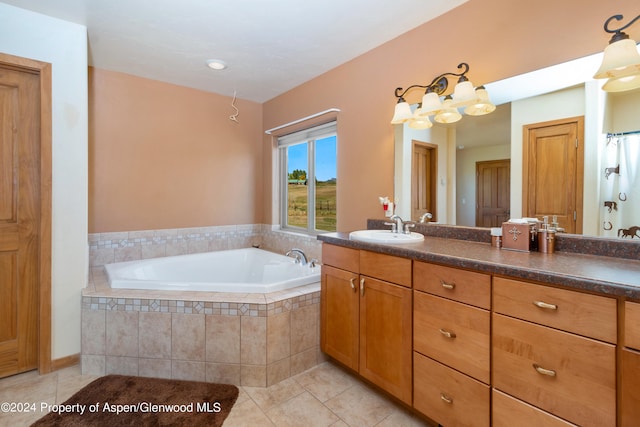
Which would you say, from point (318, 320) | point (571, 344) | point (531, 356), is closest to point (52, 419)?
point (318, 320)

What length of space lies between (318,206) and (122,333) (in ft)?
6.73

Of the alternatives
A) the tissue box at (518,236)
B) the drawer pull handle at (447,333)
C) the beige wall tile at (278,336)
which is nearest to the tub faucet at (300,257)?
the beige wall tile at (278,336)

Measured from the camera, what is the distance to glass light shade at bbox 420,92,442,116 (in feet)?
6.31

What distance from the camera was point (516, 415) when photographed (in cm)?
116

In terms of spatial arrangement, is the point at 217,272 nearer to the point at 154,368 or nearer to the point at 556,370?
the point at 154,368

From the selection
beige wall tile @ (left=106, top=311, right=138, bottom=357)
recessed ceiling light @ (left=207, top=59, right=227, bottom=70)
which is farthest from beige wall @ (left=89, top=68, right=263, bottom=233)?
beige wall tile @ (left=106, top=311, right=138, bottom=357)

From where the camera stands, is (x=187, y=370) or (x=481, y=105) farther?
(x=187, y=370)

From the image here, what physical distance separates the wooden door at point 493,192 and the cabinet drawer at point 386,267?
63 cm

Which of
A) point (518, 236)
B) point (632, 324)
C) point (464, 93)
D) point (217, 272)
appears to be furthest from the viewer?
point (217, 272)

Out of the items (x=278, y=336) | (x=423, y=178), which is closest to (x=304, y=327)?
(x=278, y=336)

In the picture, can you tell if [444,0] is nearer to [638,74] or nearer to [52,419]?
[638,74]

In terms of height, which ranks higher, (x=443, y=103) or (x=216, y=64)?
(x=216, y=64)

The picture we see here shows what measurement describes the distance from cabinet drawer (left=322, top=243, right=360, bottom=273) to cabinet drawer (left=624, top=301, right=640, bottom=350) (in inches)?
45.3

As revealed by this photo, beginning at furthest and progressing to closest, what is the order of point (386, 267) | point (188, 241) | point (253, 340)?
point (188, 241) → point (253, 340) → point (386, 267)
